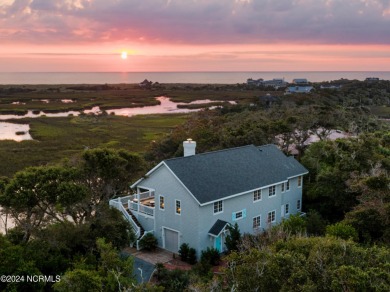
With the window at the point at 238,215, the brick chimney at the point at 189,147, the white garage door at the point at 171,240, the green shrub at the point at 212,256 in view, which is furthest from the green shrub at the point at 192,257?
the brick chimney at the point at 189,147

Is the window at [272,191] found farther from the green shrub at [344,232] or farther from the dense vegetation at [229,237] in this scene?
the green shrub at [344,232]

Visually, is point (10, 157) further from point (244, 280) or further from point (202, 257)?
point (244, 280)

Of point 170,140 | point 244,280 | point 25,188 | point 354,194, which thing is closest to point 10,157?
point 170,140

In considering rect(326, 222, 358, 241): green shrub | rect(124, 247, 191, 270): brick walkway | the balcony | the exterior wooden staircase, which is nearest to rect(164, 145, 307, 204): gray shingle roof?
the balcony

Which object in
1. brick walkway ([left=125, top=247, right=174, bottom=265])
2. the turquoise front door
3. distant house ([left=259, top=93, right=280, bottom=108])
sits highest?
distant house ([left=259, top=93, right=280, bottom=108])

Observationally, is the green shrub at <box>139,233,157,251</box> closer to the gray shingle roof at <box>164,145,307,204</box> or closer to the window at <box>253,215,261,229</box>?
the gray shingle roof at <box>164,145,307,204</box>

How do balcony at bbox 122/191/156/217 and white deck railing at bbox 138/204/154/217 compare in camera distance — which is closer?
white deck railing at bbox 138/204/154/217
